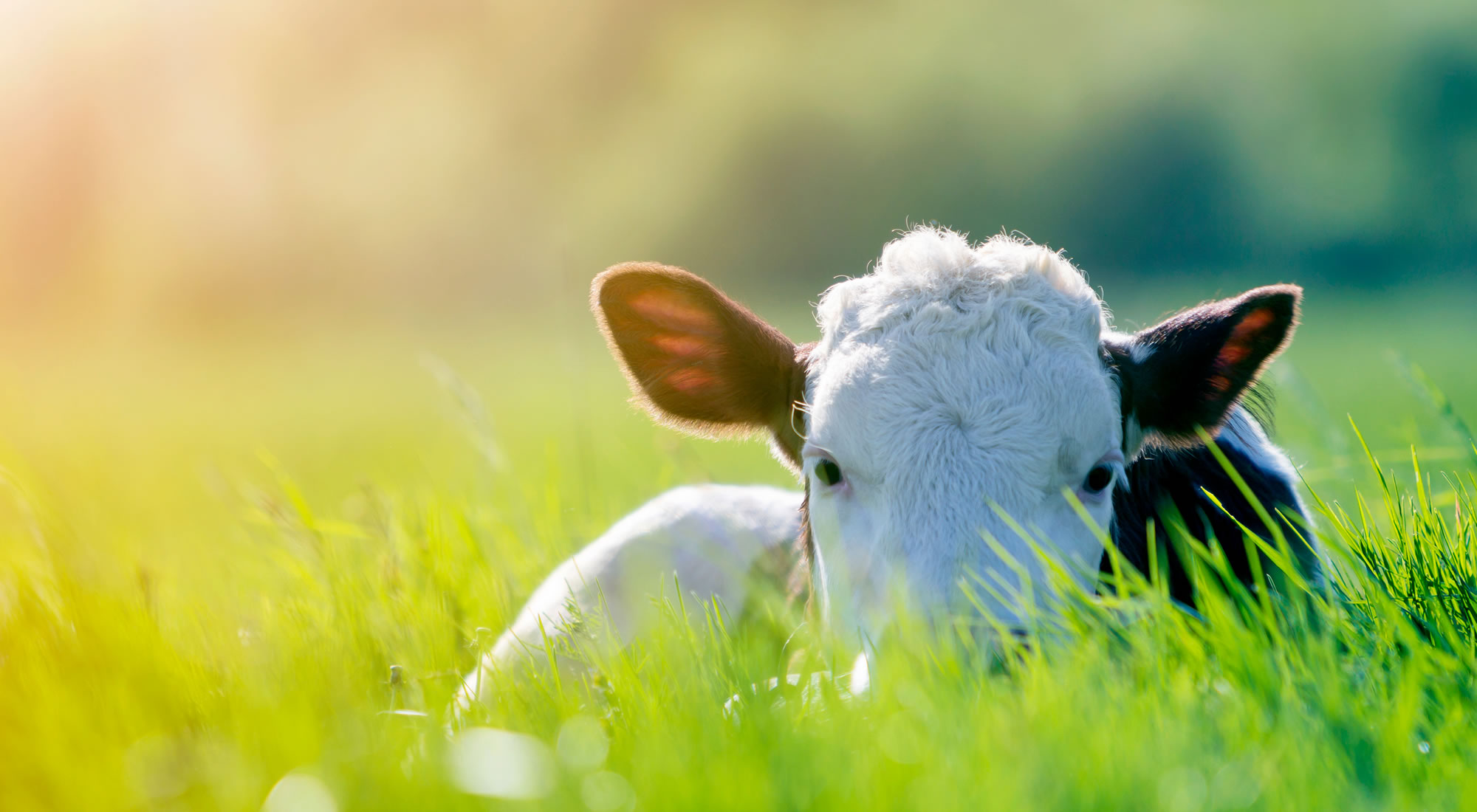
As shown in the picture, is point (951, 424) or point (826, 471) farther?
point (826, 471)

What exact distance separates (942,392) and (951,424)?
0.11m

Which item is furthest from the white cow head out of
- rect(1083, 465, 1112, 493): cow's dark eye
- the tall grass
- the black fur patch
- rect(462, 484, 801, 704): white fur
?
rect(462, 484, 801, 704): white fur

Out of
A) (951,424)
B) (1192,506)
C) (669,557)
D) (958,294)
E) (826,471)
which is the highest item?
(958,294)

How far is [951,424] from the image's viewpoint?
2.65 m

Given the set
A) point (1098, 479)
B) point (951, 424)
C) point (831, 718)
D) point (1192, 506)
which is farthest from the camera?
point (1192, 506)

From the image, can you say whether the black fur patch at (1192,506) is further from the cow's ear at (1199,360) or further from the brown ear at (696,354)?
the brown ear at (696,354)

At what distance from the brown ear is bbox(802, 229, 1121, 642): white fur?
0.74 ft

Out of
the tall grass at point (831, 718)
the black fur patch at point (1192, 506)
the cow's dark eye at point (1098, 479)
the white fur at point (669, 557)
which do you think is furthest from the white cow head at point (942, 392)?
the white fur at point (669, 557)

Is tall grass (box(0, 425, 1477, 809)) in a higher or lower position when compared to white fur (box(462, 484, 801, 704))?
higher

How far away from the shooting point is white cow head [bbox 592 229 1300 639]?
8.27ft

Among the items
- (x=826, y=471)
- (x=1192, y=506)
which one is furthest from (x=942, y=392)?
(x=1192, y=506)

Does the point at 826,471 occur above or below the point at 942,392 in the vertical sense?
below

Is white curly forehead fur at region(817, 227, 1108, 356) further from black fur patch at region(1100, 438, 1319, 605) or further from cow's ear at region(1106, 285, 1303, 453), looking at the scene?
black fur patch at region(1100, 438, 1319, 605)

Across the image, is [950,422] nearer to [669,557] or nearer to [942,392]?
[942,392]
